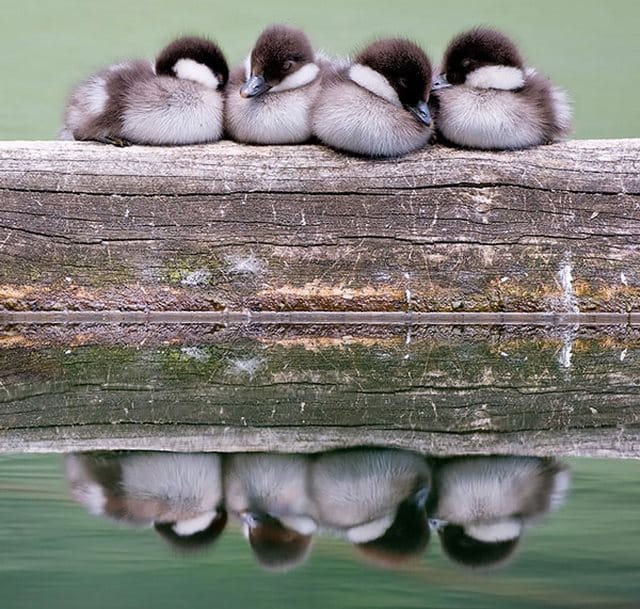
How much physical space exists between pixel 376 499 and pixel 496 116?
105 inches

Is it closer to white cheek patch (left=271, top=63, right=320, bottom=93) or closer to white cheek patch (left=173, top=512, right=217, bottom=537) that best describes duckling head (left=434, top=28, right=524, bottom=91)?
white cheek patch (left=271, top=63, right=320, bottom=93)

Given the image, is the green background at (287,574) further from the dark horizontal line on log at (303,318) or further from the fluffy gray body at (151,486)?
the dark horizontal line on log at (303,318)

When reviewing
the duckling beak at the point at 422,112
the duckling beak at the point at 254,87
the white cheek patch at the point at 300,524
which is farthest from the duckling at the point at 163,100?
the white cheek patch at the point at 300,524

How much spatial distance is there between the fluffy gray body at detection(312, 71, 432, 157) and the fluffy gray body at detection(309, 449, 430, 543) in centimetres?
215

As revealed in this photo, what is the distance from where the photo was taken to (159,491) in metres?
2.28

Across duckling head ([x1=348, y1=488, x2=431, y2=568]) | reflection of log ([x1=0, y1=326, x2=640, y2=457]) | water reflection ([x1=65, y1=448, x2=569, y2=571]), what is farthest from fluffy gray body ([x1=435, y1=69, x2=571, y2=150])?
duckling head ([x1=348, y1=488, x2=431, y2=568])

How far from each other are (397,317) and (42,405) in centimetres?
183

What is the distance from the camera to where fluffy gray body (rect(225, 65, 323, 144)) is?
15.6 feet

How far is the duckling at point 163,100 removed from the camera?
4.74 metres

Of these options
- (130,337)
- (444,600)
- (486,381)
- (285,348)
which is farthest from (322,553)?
(130,337)

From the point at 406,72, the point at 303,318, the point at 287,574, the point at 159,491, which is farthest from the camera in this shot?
the point at 303,318

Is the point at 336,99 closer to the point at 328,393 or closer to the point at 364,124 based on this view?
the point at 364,124

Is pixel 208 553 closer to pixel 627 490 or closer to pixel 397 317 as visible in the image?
pixel 627 490

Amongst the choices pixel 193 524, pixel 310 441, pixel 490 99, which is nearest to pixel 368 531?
pixel 193 524
